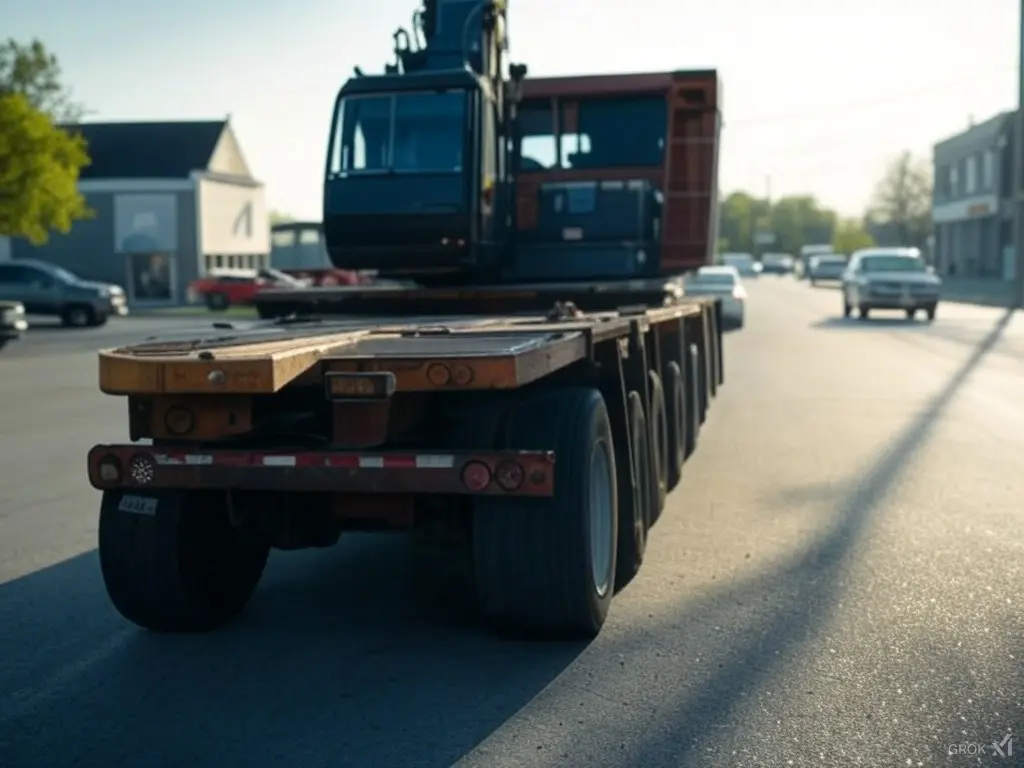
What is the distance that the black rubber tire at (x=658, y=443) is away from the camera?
9.23 meters

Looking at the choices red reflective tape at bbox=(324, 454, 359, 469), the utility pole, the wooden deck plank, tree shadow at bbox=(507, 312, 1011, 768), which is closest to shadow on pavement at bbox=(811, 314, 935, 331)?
the utility pole

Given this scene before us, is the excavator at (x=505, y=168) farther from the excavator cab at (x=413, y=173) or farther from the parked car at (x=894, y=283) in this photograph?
the parked car at (x=894, y=283)

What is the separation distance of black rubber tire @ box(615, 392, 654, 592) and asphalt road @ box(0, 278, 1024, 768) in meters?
0.15

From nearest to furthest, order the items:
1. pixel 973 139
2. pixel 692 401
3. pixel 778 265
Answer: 1. pixel 692 401
2. pixel 973 139
3. pixel 778 265

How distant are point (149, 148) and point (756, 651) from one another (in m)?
65.6

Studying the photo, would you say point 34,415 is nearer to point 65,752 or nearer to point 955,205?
point 65,752

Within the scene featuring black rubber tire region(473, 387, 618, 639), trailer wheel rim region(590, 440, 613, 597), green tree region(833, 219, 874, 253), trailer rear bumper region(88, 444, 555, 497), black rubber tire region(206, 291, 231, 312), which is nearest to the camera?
trailer rear bumper region(88, 444, 555, 497)

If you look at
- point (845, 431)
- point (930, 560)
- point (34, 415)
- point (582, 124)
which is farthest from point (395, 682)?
point (34, 415)

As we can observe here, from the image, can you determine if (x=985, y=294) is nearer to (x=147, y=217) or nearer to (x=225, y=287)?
(x=225, y=287)

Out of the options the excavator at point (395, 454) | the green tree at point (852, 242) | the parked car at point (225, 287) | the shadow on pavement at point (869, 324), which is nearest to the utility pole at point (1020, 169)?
the shadow on pavement at point (869, 324)

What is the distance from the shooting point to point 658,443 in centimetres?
976

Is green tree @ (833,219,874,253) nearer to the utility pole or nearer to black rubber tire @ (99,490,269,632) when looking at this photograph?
the utility pole

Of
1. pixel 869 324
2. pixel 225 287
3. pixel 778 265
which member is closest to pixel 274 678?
pixel 869 324

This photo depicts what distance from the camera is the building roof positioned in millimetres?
80438
